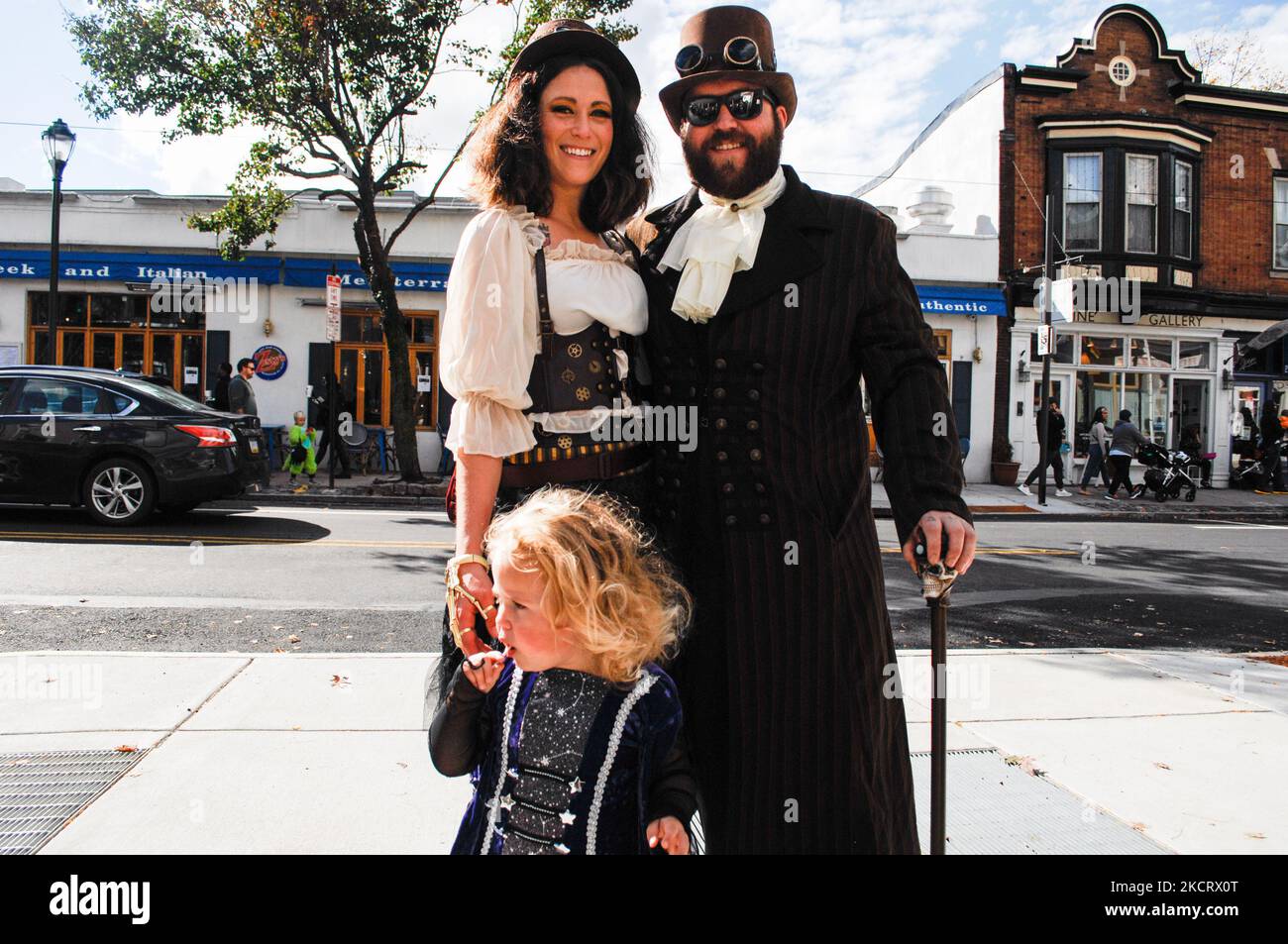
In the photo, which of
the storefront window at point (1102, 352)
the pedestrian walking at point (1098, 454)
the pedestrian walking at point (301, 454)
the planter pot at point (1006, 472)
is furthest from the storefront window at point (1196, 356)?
the pedestrian walking at point (301, 454)

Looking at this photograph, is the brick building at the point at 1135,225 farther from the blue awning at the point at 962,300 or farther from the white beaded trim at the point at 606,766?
the white beaded trim at the point at 606,766

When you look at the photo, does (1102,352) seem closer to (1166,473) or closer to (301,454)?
(1166,473)

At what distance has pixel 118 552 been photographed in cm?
781

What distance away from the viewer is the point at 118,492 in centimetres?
921

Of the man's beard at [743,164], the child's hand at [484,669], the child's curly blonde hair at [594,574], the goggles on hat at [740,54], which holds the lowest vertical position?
the child's hand at [484,669]

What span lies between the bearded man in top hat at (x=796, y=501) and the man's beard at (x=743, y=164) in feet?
0.04

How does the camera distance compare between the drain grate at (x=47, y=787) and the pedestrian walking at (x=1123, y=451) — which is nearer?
the drain grate at (x=47, y=787)

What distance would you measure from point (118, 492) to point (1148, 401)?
19.8 metres

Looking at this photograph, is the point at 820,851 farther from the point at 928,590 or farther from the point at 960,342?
the point at 960,342

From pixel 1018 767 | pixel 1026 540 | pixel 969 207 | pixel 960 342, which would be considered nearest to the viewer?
pixel 1018 767

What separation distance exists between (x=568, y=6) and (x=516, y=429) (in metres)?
13.0

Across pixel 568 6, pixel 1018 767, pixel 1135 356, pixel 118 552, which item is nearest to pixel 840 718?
pixel 1018 767

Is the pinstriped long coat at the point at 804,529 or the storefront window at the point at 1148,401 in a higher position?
the storefront window at the point at 1148,401

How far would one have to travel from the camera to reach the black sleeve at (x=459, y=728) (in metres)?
1.76
